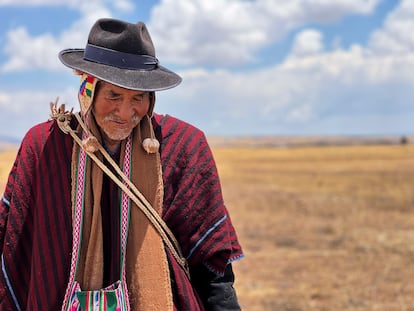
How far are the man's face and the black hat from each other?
0.06 m

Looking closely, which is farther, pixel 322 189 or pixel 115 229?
pixel 322 189

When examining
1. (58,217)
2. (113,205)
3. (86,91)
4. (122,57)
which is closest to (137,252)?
(113,205)

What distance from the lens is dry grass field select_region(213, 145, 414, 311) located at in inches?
332

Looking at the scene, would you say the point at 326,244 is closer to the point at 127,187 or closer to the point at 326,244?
the point at 326,244

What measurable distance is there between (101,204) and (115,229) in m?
0.12

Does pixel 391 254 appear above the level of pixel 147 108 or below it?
below

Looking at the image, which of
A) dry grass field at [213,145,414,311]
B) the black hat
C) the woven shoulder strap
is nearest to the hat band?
the black hat

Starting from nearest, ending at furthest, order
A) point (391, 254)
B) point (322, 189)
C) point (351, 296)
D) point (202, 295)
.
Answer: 1. point (202, 295)
2. point (351, 296)
3. point (391, 254)
4. point (322, 189)

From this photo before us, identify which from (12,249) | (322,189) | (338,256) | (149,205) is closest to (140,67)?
(149,205)

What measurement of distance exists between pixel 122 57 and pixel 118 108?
202mm

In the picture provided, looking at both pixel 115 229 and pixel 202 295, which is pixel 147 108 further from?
pixel 202 295

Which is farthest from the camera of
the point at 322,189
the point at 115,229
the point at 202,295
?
the point at 322,189

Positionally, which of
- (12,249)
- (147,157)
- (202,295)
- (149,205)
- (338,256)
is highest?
(147,157)

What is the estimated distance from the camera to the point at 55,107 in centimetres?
254
